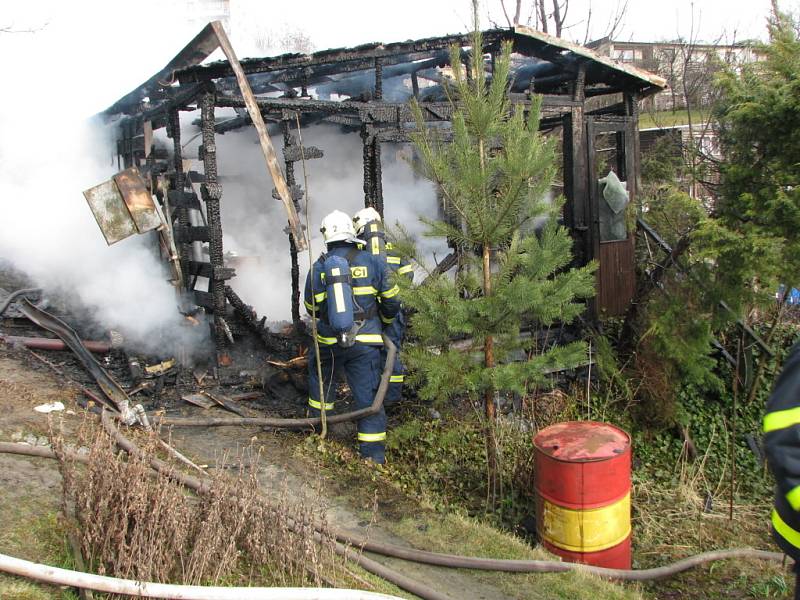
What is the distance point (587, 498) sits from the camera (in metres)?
4.46

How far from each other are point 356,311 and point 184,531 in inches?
130

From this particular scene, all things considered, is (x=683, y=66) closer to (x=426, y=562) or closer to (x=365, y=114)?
(x=365, y=114)

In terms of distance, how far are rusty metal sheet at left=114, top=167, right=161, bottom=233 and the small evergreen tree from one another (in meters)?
4.08

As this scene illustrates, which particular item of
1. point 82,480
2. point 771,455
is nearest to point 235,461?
point 82,480

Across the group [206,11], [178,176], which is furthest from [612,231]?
[206,11]

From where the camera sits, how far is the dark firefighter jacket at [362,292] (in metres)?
6.17

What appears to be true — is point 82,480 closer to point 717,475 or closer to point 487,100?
point 487,100

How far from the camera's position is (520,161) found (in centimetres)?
484

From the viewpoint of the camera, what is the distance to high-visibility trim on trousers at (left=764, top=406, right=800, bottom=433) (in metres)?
2.11

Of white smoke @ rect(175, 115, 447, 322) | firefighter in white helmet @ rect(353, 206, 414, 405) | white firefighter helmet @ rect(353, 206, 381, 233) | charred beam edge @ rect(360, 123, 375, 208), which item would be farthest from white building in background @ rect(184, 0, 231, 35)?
firefighter in white helmet @ rect(353, 206, 414, 405)

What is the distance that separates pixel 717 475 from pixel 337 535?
20.2ft

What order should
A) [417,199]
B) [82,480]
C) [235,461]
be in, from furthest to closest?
[417,199]
[235,461]
[82,480]

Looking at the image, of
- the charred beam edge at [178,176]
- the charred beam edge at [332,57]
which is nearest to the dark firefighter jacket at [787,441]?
the charred beam edge at [332,57]

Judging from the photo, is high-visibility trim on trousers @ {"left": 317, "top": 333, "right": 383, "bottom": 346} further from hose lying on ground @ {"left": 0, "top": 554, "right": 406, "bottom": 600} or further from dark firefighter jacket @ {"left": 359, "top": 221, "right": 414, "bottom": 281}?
hose lying on ground @ {"left": 0, "top": 554, "right": 406, "bottom": 600}
